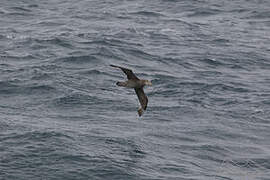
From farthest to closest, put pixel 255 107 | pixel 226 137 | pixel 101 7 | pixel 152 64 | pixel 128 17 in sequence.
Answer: pixel 101 7
pixel 128 17
pixel 152 64
pixel 255 107
pixel 226 137

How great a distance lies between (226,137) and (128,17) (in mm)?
25056

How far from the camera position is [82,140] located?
29.9m

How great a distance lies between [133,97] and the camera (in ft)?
120

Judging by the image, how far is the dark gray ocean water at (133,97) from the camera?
28094 millimetres

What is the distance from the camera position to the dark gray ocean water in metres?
28.1

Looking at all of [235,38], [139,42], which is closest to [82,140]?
[139,42]

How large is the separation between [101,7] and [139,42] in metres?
13.8

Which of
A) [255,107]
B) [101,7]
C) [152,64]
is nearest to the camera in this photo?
[255,107]

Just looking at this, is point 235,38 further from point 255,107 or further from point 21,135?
point 21,135

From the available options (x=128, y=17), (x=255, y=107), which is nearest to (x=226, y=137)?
(x=255, y=107)

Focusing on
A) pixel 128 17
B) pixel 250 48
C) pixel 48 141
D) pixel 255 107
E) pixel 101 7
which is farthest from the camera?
pixel 101 7

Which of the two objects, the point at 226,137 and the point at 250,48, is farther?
the point at 250,48

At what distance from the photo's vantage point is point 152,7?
6003 centimetres

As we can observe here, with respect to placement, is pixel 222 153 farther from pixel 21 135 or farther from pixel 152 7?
pixel 152 7
